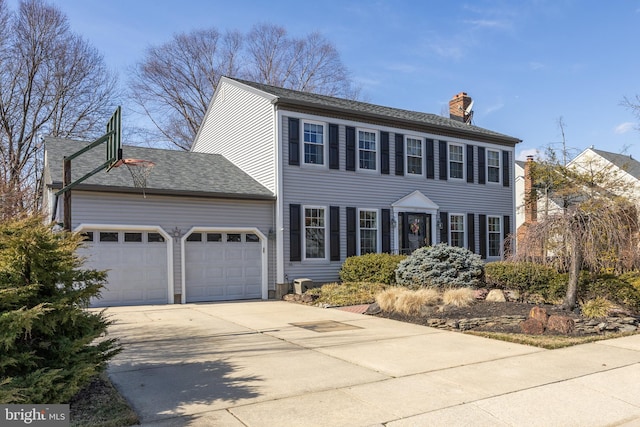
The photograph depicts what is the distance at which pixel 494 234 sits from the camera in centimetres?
2012

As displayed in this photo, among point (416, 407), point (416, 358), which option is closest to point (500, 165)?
point (416, 358)

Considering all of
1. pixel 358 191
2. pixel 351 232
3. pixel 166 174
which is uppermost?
pixel 166 174

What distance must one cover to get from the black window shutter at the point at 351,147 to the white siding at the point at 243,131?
2683mm

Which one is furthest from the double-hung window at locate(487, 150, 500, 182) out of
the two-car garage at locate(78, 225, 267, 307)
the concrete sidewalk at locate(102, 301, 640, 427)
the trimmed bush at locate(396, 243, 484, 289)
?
the concrete sidewalk at locate(102, 301, 640, 427)

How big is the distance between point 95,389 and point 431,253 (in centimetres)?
1041

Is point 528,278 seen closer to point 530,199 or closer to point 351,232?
point 530,199

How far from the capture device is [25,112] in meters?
23.7

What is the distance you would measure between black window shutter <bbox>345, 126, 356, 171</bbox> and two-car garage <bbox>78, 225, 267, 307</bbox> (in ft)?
12.9

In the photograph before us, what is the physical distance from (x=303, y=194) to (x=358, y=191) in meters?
2.13

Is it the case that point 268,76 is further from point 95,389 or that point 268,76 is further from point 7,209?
point 95,389

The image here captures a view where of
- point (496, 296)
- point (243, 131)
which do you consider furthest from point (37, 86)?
point (496, 296)

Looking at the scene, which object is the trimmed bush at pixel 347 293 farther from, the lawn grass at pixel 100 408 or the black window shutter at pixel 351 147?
the lawn grass at pixel 100 408

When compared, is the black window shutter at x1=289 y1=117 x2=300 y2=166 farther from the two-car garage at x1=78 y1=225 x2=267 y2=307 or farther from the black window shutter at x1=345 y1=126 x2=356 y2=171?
the two-car garage at x1=78 y1=225 x2=267 y2=307

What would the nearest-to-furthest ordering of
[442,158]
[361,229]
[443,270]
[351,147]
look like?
[443,270] → [351,147] → [361,229] → [442,158]
